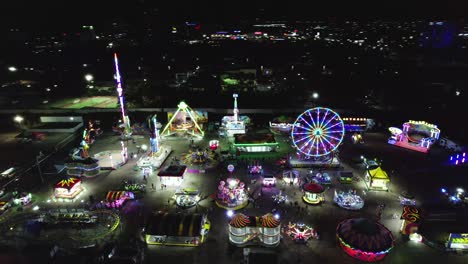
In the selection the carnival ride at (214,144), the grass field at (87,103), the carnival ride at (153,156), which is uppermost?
the carnival ride at (153,156)

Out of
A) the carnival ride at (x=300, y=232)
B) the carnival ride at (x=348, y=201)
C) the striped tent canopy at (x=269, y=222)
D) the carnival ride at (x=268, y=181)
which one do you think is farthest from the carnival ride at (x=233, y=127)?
the striped tent canopy at (x=269, y=222)

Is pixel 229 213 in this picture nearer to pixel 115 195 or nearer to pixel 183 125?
pixel 115 195

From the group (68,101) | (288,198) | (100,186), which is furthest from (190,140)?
(68,101)

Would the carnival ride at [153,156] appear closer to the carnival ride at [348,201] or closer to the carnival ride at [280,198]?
the carnival ride at [280,198]

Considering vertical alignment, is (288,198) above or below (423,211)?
below

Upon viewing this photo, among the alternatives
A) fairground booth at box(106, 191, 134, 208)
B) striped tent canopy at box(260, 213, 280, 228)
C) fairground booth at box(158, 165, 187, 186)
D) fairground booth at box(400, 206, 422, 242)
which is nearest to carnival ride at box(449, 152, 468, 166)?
fairground booth at box(400, 206, 422, 242)

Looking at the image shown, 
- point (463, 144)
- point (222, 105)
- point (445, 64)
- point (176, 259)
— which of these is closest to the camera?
point (176, 259)

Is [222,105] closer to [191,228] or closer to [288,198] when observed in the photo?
[288,198]

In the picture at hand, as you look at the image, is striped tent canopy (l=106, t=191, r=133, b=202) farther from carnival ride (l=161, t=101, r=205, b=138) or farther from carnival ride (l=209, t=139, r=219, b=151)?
carnival ride (l=161, t=101, r=205, b=138)
